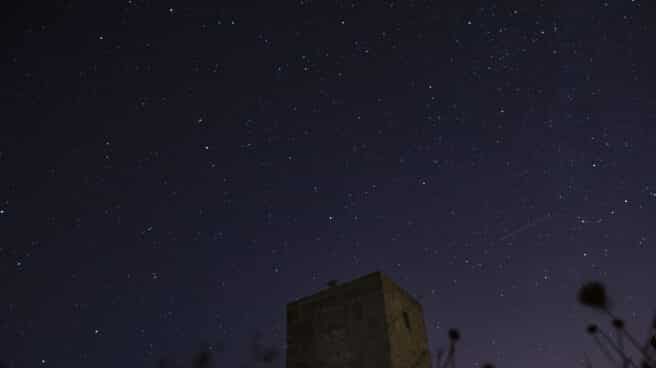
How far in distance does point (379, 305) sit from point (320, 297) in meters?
4.07

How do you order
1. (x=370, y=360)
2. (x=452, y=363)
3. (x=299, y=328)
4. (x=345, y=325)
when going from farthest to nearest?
(x=299, y=328) → (x=345, y=325) → (x=370, y=360) → (x=452, y=363)

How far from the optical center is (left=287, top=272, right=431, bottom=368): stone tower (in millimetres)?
26250

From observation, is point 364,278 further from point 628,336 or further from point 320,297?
point 628,336

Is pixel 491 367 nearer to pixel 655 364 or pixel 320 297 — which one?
pixel 655 364

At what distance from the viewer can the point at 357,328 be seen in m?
27.0

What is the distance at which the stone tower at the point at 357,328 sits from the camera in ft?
86.1

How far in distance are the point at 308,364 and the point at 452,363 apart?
83.0 ft

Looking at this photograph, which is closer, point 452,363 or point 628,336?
point 452,363

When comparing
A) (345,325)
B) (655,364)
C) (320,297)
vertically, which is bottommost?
(655,364)

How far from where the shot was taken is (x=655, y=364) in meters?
4.24

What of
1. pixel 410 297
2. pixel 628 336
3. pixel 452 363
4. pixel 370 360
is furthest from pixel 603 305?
pixel 410 297

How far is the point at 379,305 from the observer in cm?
2709

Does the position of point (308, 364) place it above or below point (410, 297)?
below

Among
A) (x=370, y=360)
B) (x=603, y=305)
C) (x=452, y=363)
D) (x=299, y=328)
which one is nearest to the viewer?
(x=452, y=363)
